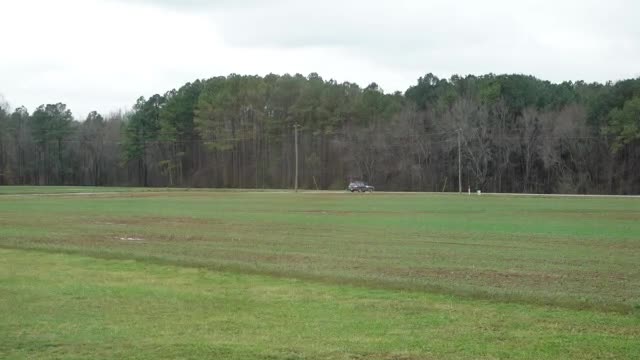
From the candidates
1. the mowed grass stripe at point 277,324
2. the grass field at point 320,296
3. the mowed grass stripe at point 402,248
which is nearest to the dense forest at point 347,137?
the mowed grass stripe at point 402,248

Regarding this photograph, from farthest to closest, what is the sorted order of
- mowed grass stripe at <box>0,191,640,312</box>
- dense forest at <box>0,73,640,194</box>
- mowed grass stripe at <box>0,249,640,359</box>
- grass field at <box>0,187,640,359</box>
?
dense forest at <box>0,73,640,194</box> < mowed grass stripe at <box>0,191,640,312</box> < grass field at <box>0,187,640,359</box> < mowed grass stripe at <box>0,249,640,359</box>

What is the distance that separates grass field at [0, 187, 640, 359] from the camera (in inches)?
353

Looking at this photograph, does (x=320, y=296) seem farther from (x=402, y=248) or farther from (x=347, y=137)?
(x=347, y=137)

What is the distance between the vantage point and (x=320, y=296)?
12.8 meters

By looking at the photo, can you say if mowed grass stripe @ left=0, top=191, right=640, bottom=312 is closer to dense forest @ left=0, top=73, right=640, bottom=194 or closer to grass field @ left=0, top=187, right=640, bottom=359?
grass field @ left=0, top=187, right=640, bottom=359

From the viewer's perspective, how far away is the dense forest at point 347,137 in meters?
97.7

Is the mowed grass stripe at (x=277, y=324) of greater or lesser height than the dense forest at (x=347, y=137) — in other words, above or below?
below

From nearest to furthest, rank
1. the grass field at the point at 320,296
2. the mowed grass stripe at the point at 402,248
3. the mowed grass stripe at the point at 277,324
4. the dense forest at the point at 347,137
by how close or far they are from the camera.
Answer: the mowed grass stripe at the point at 277,324, the grass field at the point at 320,296, the mowed grass stripe at the point at 402,248, the dense forest at the point at 347,137

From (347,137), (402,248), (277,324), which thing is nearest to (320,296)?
(277,324)

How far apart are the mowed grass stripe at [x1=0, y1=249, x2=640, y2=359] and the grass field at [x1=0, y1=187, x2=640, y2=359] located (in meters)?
0.03

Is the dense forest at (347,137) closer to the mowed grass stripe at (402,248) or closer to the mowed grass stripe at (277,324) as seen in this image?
the mowed grass stripe at (402,248)

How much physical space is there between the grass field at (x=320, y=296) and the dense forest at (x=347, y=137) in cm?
7660

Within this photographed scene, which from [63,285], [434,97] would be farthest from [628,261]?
[434,97]

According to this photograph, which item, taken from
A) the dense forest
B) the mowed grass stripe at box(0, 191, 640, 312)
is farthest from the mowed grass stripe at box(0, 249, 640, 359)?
the dense forest
